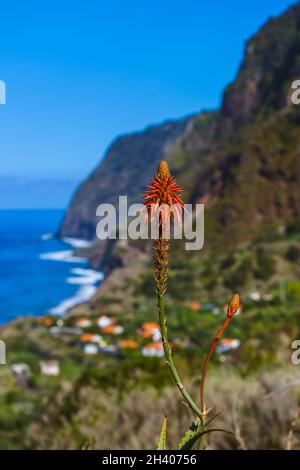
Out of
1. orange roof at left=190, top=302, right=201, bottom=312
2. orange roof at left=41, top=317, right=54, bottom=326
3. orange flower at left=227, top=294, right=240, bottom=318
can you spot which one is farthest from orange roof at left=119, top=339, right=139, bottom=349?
orange flower at left=227, top=294, right=240, bottom=318

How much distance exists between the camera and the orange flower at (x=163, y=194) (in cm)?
108

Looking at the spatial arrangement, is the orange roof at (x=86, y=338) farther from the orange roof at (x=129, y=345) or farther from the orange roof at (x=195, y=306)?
the orange roof at (x=195, y=306)

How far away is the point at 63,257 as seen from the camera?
170 metres

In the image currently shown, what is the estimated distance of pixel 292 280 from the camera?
214 feet

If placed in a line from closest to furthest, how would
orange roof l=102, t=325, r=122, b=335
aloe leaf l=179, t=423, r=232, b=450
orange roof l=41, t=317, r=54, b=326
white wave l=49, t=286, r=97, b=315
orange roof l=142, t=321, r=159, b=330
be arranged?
aloe leaf l=179, t=423, r=232, b=450 → orange roof l=142, t=321, r=159, b=330 → orange roof l=102, t=325, r=122, b=335 → orange roof l=41, t=317, r=54, b=326 → white wave l=49, t=286, r=97, b=315

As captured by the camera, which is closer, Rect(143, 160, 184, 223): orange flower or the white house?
Rect(143, 160, 184, 223): orange flower

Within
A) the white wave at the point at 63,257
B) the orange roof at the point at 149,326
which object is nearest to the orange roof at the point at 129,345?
the orange roof at the point at 149,326

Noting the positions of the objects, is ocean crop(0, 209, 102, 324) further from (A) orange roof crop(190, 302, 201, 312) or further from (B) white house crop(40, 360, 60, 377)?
(B) white house crop(40, 360, 60, 377)

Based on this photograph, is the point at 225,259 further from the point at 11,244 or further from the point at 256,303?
the point at 11,244

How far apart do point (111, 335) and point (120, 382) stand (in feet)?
168

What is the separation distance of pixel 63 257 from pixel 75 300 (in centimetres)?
6457

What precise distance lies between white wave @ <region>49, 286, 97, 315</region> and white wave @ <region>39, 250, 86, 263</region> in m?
42.4

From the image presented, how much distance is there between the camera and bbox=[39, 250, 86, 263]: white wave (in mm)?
165125

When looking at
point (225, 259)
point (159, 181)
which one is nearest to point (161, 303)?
point (159, 181)
